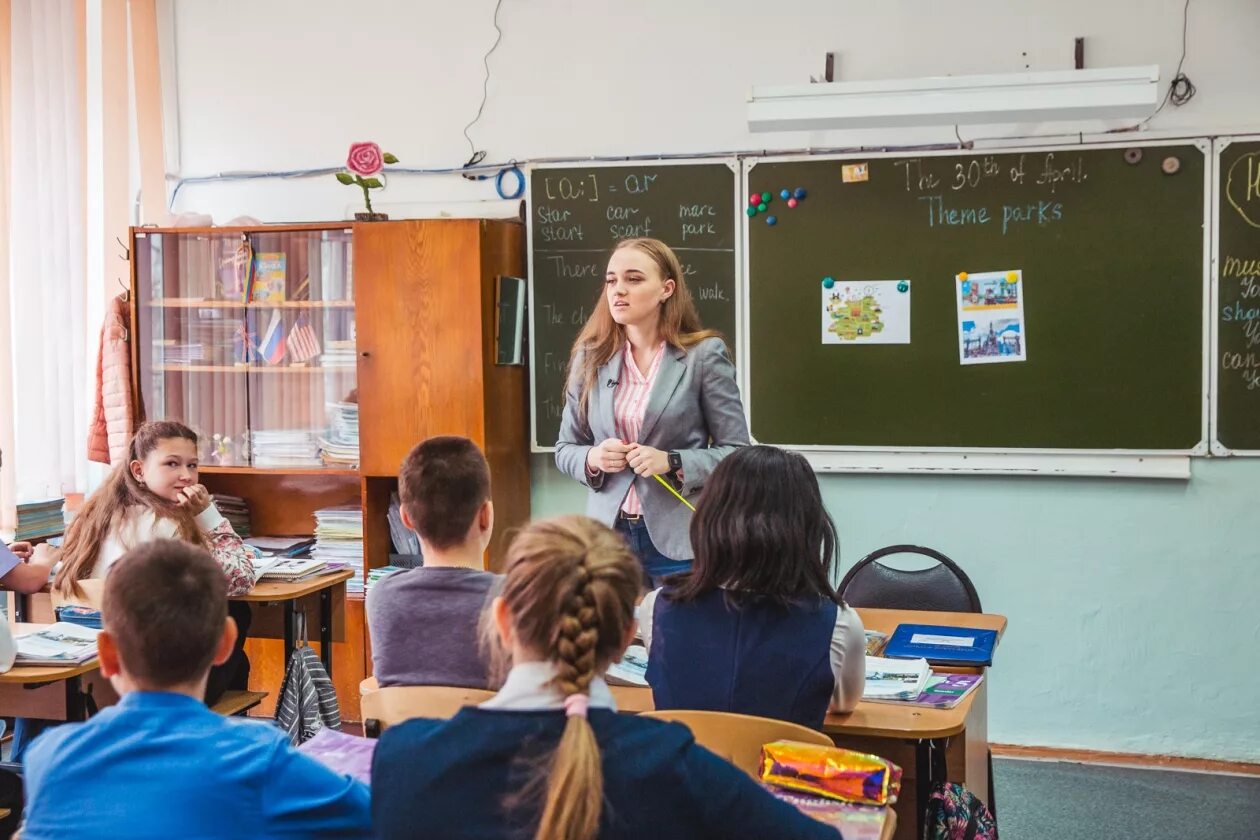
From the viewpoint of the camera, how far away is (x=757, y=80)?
4371 mm

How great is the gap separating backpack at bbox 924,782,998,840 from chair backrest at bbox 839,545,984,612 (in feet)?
3.37

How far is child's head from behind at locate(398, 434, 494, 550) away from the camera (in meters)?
2.31

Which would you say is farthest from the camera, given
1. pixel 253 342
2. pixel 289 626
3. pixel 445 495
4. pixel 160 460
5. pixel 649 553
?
pixel 253 342

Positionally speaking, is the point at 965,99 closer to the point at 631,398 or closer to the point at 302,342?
the point at 631,398

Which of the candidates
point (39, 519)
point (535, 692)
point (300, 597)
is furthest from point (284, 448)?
point (535, 692)

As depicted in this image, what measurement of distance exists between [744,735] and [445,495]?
0.82m

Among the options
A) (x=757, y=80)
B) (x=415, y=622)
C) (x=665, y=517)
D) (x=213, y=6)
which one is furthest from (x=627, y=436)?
(x=213, y=6)

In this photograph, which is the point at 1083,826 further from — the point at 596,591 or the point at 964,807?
the point at 596,591

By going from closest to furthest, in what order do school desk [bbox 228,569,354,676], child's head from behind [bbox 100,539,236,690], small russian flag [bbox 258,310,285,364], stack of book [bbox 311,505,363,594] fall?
child's head from behind [bbox 100,539,236,690] → school desk [bbox 228,569,354,676] → stack of book [bbox 311,505,363,594] → small russian flag [bbox 258,310,285,364]

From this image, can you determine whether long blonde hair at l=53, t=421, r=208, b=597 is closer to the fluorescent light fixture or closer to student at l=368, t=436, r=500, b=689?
student at l=368, t=436, r=500, b=689

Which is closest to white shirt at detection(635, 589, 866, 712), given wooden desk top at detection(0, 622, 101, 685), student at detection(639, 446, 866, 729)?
student at detection(639, 446, 866, 729)

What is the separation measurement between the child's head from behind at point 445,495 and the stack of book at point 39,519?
242 centimetres

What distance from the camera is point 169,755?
1.45 meters

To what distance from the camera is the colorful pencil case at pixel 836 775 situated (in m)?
1.64
